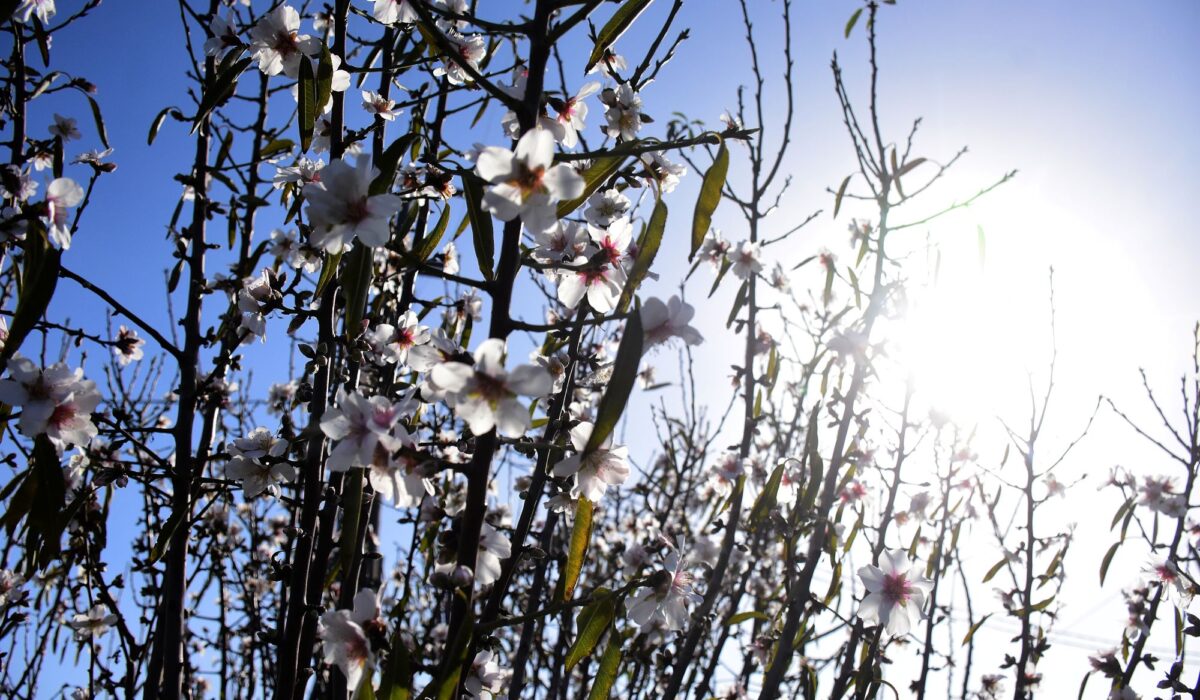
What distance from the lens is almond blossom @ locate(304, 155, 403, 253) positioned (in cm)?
117

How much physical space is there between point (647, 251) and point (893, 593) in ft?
5.12

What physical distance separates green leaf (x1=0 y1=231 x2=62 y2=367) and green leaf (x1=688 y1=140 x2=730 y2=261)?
1155 mm

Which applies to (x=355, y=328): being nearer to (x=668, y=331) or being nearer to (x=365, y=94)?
(x=668, y=331)

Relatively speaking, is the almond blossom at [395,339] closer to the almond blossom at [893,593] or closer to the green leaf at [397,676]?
the green leaf at [397,676]

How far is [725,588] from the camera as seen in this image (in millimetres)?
4430

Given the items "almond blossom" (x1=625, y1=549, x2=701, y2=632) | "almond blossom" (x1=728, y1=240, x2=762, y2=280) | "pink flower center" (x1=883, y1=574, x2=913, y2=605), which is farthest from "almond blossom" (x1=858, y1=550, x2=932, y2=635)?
"almond blossom" (x1=728, y1=240, x2=762, y2=280)

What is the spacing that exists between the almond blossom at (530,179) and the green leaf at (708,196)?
242 mm

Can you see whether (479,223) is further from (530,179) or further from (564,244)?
(564,244)

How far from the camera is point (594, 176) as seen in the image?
1219 millimetres

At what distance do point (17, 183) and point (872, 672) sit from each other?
303cm

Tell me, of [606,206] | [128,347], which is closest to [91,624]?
[128,347]

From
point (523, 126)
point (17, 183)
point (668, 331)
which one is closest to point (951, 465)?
point (668, 331)

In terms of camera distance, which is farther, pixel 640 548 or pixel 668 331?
pixel 640 548

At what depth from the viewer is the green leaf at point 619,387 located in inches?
39.2
